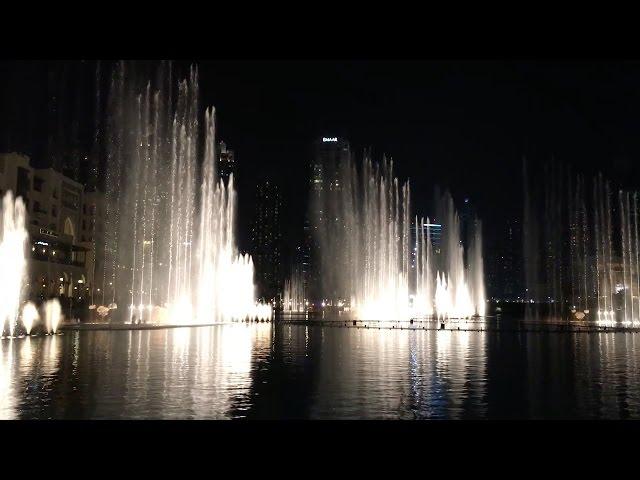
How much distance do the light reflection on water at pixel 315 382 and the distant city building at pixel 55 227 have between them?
128 ft

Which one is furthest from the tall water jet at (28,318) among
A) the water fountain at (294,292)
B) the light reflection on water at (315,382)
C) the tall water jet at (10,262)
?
the water fountain at (294,292)

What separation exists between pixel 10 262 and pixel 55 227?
98.6 ft

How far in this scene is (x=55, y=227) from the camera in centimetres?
6719

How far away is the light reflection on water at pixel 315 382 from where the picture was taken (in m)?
10.0

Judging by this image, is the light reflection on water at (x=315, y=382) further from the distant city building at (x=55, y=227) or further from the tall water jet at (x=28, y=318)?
the distant city building at (x=55, y=227)

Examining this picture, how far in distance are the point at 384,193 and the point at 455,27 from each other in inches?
1883

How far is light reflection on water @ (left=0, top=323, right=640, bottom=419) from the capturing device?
10031 mm

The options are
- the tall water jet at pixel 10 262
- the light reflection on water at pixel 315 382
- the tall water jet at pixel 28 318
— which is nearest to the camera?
the light reflection on water at pixel 315 382

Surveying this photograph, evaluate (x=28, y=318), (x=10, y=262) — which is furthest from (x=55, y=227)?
(x=28, y=318)

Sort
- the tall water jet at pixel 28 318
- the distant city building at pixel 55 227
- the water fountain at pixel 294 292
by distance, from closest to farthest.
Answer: the tall water jet at pixel 28 318
the distant city building at pixel 55 227
the water fountain at pixel 294 292

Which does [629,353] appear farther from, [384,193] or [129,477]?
[384,193]

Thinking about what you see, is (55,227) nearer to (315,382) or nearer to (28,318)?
(28,318)

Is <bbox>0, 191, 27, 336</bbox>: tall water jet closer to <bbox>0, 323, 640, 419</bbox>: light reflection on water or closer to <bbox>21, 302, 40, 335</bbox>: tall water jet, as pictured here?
<bbox>21, 302, 40, 335</bbox>: tall water jet

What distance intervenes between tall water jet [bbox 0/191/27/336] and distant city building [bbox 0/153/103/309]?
1933 millimetres
